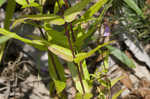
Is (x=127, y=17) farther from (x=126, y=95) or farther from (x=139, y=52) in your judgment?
(x=126, y=95)

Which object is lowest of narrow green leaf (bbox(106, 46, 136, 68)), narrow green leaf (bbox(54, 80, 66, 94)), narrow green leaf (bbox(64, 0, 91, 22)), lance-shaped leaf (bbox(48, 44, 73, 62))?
narrow green leaf (bbox(54, 80, 66, 94))

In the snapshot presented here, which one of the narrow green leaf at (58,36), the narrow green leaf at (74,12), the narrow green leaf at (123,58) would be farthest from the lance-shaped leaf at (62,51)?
the narrow green leaf at (123,58)

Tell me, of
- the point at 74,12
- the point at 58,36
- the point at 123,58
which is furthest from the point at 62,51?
the point at 123,58

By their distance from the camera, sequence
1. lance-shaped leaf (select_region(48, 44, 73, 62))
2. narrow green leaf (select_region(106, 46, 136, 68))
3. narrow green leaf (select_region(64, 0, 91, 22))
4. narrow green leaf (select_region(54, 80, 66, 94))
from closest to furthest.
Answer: narrow green leaf (select_region(64, 0, 91, 22)) < lance-shaped leaf (select_region(48, 44, 73, 62)) < narrow green leaf (select_region(54, 80, 66, 94)) < narrow green leaf (select_region(106, 46, 136, 68))

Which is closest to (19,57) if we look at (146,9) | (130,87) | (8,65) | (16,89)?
(8,65)

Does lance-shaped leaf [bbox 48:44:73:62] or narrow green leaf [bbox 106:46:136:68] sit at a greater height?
lance-shaped leaf [bbox 48:44:73:62]

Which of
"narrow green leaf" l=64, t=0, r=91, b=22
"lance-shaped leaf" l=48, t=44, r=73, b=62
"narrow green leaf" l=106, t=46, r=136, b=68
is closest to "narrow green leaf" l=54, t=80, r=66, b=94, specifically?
"lance-shaped leaf" l=48, t=44, r=73, b=62

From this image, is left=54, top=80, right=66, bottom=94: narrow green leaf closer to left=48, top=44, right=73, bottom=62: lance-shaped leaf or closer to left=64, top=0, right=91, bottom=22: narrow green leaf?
left=48, top=44, right=73, bottom=62: lance-shaped leaf

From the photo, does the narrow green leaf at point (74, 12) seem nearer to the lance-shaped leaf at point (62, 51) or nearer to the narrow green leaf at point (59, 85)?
the lance-shaped leaf at point (62, 51)

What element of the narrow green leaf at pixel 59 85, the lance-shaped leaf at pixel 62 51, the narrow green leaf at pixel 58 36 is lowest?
the narrow green leaf at pixel 59 85
